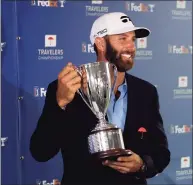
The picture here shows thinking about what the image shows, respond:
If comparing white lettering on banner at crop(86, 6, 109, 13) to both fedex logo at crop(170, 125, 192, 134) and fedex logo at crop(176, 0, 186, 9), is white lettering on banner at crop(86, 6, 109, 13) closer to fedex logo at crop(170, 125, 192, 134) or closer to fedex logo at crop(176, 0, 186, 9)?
fedex logo at crop(176, 0, 186, 9)

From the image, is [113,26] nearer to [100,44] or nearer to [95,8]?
[100,44]

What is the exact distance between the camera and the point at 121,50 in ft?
5.08

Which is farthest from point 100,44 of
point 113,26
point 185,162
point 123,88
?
point 185,162

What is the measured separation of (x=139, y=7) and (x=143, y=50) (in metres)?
0.29

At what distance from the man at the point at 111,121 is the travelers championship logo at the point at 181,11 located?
1.16 metres

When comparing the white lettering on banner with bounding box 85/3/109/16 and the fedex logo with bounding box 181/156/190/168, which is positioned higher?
the white lettering on banner with bounding box 85/3/109/16

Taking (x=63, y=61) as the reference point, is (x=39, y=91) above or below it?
below

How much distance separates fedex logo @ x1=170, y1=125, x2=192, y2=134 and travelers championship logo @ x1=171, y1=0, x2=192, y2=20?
0.76 metres

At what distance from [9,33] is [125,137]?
3.54 feet

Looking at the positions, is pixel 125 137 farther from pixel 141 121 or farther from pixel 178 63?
pixel 178 63

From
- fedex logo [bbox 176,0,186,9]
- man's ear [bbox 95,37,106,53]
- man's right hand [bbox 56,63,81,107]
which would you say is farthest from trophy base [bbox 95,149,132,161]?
fedex logo [bbox 176,0,186,9]

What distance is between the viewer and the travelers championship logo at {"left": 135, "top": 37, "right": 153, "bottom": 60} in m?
2.55

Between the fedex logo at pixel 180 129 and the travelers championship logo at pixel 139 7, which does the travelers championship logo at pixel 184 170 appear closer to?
the fedex logo at pixel 180 129

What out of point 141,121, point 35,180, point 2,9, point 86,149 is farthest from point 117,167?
point 2,9
